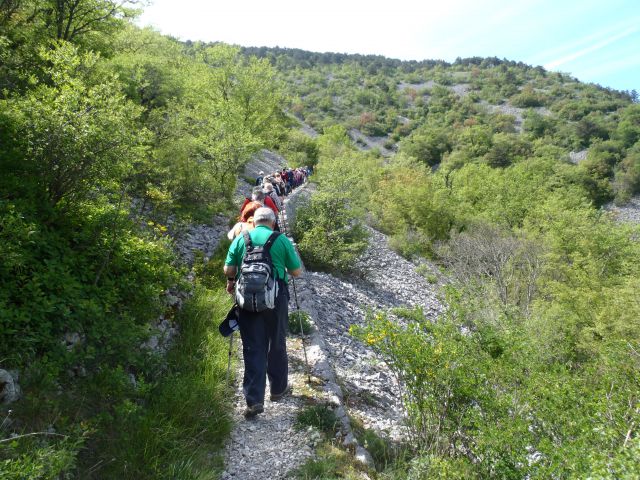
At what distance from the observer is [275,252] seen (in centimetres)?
484

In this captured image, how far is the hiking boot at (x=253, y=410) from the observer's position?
485cm

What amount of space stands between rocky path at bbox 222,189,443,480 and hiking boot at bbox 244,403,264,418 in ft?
0.26

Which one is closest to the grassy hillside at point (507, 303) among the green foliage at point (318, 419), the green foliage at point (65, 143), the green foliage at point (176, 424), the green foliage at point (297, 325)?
the green foliage at point (318, 419)

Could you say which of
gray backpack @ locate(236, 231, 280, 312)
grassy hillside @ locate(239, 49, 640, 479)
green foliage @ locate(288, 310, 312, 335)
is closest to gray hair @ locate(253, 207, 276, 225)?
gray backpack @ locate(236, 231, 280, 312)

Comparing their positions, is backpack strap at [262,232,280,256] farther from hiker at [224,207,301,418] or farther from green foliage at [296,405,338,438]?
green foliage at [296,405,338,438]

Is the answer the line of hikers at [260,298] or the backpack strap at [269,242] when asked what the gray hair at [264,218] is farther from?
the backpack strap at [269,242]

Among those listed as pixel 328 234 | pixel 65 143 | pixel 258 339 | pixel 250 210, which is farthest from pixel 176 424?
pixel 328 234

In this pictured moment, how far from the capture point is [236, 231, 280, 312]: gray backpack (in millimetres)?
4480

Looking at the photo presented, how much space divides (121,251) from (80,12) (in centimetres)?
1067

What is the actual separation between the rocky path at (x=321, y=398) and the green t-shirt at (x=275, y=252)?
1734mm

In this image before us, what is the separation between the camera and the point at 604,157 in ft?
228

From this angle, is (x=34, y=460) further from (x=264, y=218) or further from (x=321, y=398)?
(x=321, y=398)

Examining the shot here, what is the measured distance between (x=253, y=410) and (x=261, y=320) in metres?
1.19

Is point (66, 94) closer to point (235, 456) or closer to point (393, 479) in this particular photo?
point (235, 456)
